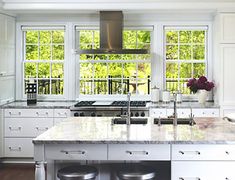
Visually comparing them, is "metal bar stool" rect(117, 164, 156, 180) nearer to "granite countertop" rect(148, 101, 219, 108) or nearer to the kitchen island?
the kitchen island

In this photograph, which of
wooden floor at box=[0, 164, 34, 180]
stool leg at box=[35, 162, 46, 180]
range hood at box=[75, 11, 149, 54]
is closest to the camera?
stool leg at box=[35, 162, 46, 180]

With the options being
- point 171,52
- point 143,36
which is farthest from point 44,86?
point 171,52

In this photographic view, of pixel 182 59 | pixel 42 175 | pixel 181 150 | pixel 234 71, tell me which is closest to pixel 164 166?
pixel 181 150

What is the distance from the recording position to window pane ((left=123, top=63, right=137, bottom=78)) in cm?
705

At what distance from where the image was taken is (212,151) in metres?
3.25

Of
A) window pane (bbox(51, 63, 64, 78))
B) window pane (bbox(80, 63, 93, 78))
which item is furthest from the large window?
window pane (bbox(51, 63, 64, 78))

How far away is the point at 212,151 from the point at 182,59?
3.93 metres

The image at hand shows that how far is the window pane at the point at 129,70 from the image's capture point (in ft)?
23.1

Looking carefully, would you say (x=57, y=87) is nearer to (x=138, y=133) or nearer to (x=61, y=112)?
(x=61, y=112)

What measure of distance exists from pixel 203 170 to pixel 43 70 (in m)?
4.48

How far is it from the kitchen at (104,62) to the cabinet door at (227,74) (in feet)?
0.05

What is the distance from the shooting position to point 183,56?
7035 mm

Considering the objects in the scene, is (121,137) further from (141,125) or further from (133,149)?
(141,125)

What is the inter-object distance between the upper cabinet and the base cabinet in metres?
3.29
